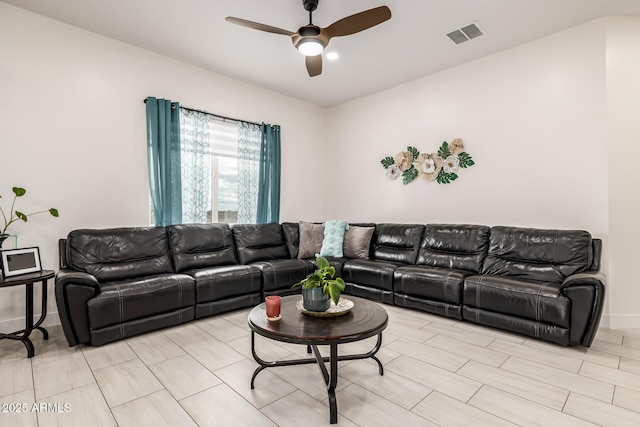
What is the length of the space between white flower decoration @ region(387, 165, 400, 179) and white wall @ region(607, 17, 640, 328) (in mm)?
2387

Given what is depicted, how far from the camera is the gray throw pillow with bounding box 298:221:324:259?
15.0ft

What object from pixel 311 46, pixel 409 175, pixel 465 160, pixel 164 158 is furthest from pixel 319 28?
pixel 409 175

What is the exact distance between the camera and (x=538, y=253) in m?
3.22

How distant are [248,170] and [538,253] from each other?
370cm

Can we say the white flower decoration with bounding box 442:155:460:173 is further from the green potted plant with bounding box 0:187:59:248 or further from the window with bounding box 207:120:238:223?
the green potted plant with bounding box 0:187:59:248

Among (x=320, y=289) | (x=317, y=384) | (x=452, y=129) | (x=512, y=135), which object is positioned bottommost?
(x=317, y=384)

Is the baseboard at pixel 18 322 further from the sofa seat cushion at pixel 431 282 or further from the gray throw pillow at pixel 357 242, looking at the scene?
the sofa seat cushion at pixel 431 282

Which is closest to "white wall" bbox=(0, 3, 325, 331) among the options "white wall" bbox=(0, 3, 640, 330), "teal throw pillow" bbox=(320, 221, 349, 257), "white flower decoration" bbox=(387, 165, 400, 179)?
"white wall" bbox=(0, 3, 640, 330)

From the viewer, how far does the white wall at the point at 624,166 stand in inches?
123

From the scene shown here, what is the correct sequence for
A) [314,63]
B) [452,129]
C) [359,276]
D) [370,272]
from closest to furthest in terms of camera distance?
[314,63] < [370,272] < [359,276] < [452,129]

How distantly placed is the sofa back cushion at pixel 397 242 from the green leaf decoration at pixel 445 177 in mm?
684

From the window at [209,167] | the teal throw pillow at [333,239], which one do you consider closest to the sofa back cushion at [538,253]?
the teal throw pillow at [333,239]

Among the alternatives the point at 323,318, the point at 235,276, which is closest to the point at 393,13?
the point at 323,318

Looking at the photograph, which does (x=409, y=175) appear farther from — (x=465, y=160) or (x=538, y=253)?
(x=538, y=253)
